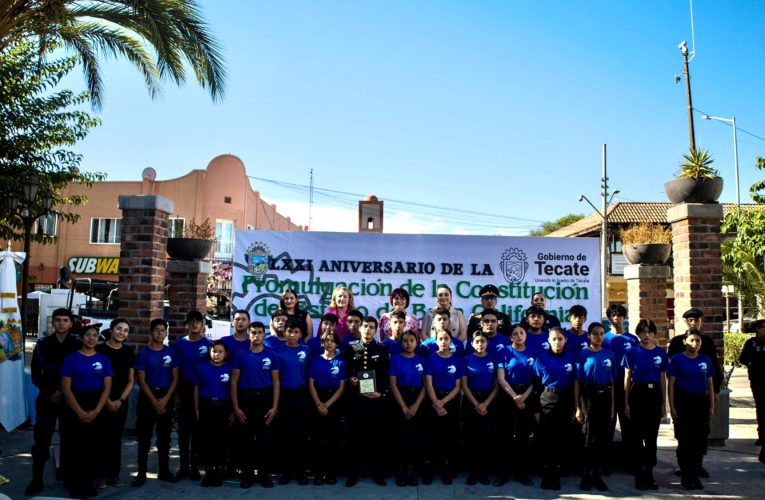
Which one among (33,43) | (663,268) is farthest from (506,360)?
(33,43)

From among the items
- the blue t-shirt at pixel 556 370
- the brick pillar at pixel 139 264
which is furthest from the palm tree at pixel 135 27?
the blue t-shirt at pixel 556 370

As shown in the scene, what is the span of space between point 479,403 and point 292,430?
1.81 meters

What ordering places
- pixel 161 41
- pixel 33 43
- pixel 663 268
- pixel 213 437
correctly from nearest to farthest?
pixel 213 437 → pixel 161 41 → pixel 663 268 → pixel 33 43

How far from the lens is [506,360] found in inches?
223

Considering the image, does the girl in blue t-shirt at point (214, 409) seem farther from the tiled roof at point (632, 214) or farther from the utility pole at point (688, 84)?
the tiled roof at point (632, 214)

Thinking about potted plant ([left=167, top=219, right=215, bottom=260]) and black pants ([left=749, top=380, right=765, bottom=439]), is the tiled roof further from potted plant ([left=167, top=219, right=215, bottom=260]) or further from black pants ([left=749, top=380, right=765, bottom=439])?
potted plant ([left=167, top=219, right=215, bottom=260])

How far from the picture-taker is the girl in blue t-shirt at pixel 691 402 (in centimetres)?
537

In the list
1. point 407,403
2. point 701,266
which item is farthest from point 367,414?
point 701,266

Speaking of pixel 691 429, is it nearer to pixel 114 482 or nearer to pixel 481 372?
pixel 481 372

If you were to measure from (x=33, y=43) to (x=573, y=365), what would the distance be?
12327 millimetres

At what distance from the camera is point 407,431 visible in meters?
5.50

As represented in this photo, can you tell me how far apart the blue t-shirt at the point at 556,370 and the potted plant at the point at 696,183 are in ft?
9.86

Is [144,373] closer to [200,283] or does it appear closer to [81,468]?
[81,468]

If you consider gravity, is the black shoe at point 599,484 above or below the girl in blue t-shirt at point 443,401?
below
